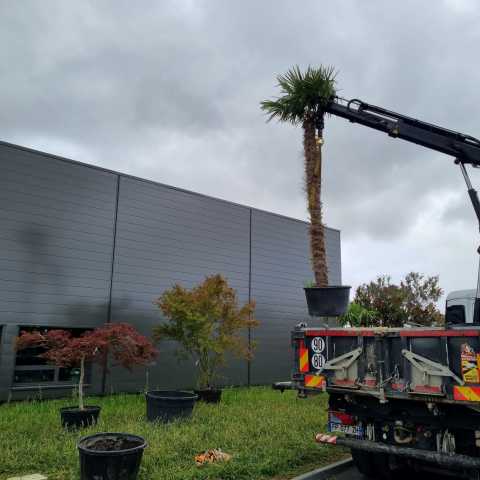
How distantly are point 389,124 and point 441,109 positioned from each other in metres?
4.40

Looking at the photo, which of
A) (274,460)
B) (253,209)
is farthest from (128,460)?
(253,209)

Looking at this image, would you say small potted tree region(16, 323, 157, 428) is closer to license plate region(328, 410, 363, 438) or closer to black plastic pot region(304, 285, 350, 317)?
black plastic pot region(304, 285, 350, 317)

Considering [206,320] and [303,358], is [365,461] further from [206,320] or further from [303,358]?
[206,320]

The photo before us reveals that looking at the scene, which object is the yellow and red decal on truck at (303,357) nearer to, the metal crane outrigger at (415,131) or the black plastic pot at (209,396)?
the metal crane outrigger at (415,131)

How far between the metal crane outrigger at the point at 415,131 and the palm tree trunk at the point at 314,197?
11.2 inches

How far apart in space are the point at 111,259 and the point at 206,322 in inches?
146

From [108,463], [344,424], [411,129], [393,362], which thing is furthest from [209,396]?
[411,129]

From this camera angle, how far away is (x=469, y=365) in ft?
15.3

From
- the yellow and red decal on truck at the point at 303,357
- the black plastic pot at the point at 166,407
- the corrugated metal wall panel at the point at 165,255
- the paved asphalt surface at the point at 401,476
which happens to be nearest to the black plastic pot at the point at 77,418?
the black plastic pot at the point at 166,407

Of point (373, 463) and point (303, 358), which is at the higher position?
point (303, 358)

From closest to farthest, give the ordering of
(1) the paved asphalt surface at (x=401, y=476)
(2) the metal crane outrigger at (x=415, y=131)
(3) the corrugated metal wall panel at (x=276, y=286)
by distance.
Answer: (1) the paved asphalt surface at (x=401, y=476), (2) the metal crane outrigger at (x=415, y=131), (3) the corrugated metal wall panel at (x=276, y=286)

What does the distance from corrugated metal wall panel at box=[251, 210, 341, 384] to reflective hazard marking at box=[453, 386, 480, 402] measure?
1210cm

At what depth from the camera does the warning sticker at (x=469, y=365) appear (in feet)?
15.1

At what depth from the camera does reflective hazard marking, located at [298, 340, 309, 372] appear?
6.09m
